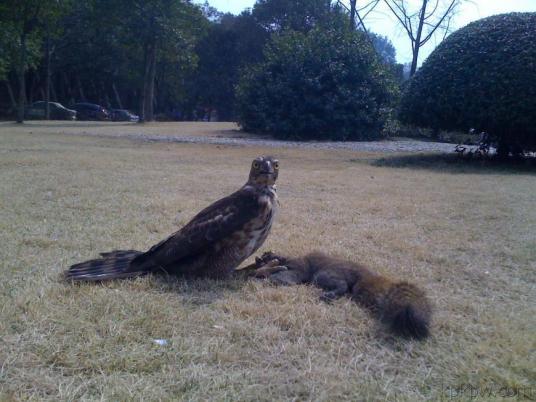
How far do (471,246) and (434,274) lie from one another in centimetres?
113

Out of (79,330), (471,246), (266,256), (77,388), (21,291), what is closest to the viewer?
(77,388)

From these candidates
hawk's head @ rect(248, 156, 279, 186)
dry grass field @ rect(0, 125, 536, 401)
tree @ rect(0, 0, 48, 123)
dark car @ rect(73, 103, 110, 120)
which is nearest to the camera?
dry grass field @ rect(0, 125, 536, 401)

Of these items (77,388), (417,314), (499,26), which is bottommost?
(77,388)

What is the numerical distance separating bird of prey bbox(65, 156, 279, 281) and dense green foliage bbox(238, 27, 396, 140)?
17496mm

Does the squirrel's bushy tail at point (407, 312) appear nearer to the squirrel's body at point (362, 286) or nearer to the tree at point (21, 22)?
the squirrel's body at point (362, 286)

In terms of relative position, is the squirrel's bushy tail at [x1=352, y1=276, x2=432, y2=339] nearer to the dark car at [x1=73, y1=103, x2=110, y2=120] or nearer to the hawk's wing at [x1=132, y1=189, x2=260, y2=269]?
the hawk's wing at [x1=132, y1=189, x2=260, y2=269]

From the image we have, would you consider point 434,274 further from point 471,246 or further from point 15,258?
point 15,258

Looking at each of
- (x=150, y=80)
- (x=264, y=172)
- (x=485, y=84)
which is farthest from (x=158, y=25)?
(x=264, y=172)

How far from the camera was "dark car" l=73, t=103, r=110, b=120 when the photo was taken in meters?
40.7

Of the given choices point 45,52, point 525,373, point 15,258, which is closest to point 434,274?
point 525,373

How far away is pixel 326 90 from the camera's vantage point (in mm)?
21422

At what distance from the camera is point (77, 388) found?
7.93ft

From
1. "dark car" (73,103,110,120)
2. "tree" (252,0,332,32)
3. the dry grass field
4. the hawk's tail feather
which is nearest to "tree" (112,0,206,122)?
"tree" (252,0,332,32)

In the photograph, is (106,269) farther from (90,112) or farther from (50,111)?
(90,112)
